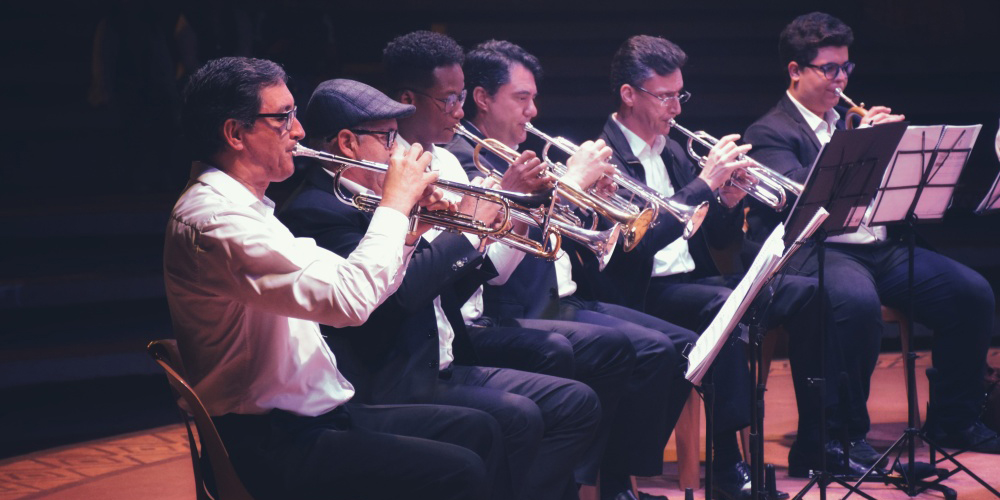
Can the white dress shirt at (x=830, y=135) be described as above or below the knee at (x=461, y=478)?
above

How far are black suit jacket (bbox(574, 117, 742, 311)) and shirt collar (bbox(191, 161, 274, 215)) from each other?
1.88m

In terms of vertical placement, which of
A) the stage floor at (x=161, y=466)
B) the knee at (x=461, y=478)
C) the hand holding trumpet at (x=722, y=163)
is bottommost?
the stage floor at (x=161, y=466)

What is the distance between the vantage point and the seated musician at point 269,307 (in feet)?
7.39

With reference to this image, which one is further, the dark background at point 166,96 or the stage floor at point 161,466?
the dark background at point 166,96

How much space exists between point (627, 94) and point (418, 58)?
1.11 meters

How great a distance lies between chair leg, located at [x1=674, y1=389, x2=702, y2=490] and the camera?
400 centimetres

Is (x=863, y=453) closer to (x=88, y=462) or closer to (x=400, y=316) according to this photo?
(x=400, y=316)

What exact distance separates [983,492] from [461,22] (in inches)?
185

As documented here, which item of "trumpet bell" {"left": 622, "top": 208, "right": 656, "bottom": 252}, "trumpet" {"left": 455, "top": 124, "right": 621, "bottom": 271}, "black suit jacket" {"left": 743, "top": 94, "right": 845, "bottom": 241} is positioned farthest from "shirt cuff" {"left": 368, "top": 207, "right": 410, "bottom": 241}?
"black suit jacket" {"left": 743, "top": 94, "right": 845, "bottom": 241}

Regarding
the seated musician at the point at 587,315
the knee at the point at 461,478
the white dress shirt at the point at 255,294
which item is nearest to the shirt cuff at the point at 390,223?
the white dress shirt at the point at 255,294

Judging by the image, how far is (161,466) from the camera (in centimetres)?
436

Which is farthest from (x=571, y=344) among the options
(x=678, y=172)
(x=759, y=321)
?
(x=678, y=172)

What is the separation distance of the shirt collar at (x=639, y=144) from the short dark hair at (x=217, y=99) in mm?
2274

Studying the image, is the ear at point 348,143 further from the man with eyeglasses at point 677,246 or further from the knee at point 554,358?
the man with eyeglasses at point 677,246
